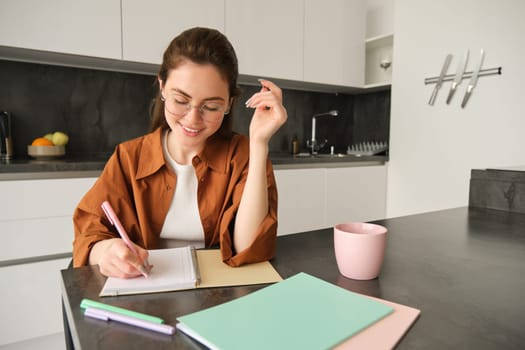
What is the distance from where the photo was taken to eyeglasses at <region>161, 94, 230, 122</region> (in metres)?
0.87

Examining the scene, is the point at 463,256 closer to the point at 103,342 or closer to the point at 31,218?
the point at 103,342

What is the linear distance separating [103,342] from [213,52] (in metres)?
0.70

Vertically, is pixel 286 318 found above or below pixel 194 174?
below

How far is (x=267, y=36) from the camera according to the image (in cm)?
242

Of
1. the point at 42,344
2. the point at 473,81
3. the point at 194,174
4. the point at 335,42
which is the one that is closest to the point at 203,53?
the point at 194,174

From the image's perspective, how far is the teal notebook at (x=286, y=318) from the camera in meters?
0.41

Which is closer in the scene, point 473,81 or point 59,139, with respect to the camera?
point 59,139

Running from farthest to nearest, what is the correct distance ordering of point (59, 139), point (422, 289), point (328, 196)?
point (328, 196), point (59, 139), point (422, 289)

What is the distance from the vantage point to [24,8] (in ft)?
5.51

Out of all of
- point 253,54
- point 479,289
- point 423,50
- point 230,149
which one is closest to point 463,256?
point 479,289

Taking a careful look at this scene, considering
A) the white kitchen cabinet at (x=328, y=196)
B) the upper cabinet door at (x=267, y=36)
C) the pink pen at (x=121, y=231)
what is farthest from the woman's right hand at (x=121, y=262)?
the upper cabinet door at (x=267, y=36)

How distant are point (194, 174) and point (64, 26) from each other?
4.30 feet

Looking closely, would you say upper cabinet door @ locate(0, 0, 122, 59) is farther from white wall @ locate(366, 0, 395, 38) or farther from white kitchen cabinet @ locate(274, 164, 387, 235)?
white wall @ locate(366, 0, 395, 38)

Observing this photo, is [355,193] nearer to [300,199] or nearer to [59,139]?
[300,199]
